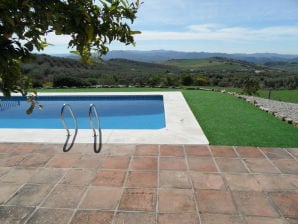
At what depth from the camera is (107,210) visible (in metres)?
3.21

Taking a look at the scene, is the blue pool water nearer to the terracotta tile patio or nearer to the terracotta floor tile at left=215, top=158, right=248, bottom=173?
the terracotta tile patio

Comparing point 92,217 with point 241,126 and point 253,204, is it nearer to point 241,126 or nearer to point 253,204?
point 253,204

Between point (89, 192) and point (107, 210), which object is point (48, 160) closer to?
point (89, 192)

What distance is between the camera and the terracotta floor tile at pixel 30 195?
11.0 ft

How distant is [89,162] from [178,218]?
206 cm

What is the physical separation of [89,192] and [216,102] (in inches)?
314

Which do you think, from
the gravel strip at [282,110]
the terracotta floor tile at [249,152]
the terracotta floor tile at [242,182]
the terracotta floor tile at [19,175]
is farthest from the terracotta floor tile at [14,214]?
the gravel strip at [282,110]

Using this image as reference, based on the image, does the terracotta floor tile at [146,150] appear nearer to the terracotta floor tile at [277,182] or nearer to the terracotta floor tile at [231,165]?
the terracotta floor tile at [231,165]

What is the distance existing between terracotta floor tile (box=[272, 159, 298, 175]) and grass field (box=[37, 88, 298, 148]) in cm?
81

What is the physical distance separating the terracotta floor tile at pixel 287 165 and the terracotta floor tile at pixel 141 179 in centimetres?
208

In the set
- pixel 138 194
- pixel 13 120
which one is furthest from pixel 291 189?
pixel 13 120

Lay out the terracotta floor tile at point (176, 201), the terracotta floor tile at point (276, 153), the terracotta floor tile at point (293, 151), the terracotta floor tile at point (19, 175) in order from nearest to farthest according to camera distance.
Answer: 1. the terracotta floor tile at point (176, 201)
2. the terracotta floor tile at point (19, 175)
3. the terracotta floor tile at point (276, 153)
4. the terracotta floor tile at point (293, 151)

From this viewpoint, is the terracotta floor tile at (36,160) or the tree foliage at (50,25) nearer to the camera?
the tree foliage at (50,25)

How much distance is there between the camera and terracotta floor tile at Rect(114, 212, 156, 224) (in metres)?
3.01
